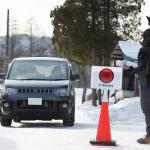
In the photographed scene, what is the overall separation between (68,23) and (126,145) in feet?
80.6

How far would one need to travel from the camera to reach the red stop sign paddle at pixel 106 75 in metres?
10.8

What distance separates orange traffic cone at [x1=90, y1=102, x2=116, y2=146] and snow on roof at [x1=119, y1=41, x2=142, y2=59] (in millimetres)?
22809

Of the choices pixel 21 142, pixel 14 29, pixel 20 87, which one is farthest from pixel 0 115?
pixel 14 29

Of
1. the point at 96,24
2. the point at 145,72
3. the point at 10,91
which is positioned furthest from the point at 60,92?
the point at 96,24

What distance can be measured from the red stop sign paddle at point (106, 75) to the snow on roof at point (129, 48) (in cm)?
2260

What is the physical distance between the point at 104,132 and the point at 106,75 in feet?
→ 3.19

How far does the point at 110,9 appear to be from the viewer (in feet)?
111

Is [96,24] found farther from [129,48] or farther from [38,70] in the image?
[38,70]

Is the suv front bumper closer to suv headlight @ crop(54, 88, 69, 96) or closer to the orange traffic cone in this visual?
suv headlight @ crop(54, 88, 69, 96)

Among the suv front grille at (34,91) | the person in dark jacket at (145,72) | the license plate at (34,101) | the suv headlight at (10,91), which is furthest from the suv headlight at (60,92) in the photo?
the person in dark jacket at (145,72)

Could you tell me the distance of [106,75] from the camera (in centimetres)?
1083

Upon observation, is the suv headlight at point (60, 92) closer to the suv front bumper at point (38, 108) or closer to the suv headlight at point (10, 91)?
the suv front bumper at point (38, 108)

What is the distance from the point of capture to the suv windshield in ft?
51.1

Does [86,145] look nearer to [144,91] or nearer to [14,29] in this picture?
[144,91]
